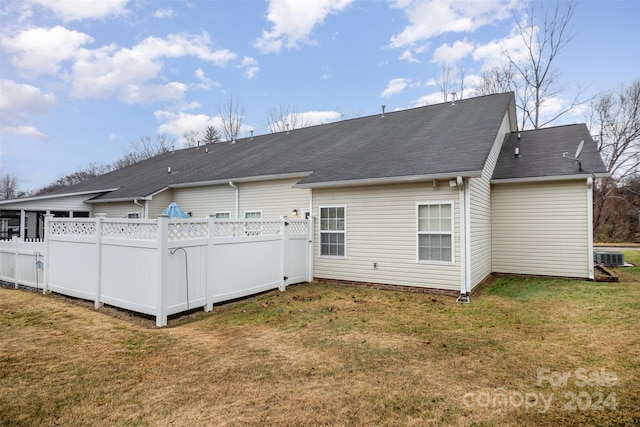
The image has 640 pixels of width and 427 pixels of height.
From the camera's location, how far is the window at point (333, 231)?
8836 millimetres

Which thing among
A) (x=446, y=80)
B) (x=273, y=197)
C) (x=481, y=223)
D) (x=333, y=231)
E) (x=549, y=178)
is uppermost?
(x=446, y=80)

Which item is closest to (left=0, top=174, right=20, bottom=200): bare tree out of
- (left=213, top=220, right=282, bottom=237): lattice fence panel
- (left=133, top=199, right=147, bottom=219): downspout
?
(left=133, top=199, right=147, bottom=219): downspout

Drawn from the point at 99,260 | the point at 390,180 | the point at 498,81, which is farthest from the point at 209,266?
the point at 498,81

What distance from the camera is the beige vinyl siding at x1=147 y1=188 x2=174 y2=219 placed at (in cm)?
1248

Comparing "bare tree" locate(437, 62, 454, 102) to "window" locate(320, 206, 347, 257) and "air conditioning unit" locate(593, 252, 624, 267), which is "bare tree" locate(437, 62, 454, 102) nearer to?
"air conditioning unit" locate(593, 252, 624, 267)

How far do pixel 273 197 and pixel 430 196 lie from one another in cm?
484

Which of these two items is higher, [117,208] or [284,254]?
[117,208]

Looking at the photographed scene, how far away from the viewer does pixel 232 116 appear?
29.4 m

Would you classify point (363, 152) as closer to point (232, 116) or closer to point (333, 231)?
point (333, 231)

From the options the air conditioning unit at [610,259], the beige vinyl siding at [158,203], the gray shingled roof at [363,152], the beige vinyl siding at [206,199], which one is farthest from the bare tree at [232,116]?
the air conditioning unit at [610,259]

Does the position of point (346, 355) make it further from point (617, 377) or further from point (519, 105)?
point (519, 105)

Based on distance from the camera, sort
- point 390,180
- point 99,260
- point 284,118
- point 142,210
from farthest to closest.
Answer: point 284,118, point 142,210, point 390,180, point 99,260

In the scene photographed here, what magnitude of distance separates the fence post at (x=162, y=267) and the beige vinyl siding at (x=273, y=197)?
486 centimetres

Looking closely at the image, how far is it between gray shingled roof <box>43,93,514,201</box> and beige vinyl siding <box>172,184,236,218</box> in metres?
0.41
